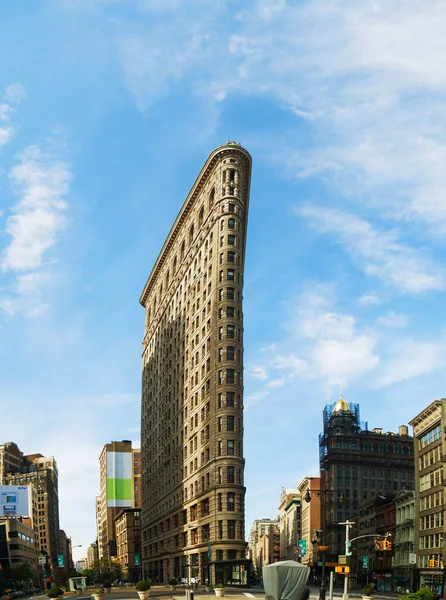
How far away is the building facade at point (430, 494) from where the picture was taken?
87.0 metres

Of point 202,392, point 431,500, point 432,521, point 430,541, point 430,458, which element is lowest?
point 430,541

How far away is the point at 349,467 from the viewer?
17588 cm

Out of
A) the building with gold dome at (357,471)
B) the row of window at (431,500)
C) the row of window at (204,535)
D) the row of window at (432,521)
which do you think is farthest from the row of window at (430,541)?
the building with gold dome at (357,471)

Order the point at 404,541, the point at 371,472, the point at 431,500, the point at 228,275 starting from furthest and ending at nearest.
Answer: the point at 371,472, the point at 404,541, the point at 228,275, the point at 431,500

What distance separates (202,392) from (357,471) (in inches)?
3385

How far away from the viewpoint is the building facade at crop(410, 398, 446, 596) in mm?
→ 87000

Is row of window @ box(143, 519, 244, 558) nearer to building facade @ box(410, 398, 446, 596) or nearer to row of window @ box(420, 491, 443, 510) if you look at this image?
building facade @ box(410, 398, 446, 596)

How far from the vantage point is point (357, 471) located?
6919 inches

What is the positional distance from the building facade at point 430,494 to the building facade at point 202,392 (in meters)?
23.8

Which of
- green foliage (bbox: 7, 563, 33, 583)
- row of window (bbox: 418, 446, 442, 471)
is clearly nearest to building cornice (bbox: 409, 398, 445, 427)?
row of window (bbox: 418, 446, 442, 471)

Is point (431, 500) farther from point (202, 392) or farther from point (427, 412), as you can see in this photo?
point (202, 392)

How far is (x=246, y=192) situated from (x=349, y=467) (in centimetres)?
9047

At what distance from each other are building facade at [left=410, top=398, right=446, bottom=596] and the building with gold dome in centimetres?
7537

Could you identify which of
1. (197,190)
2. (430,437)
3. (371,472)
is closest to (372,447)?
(371,472)
